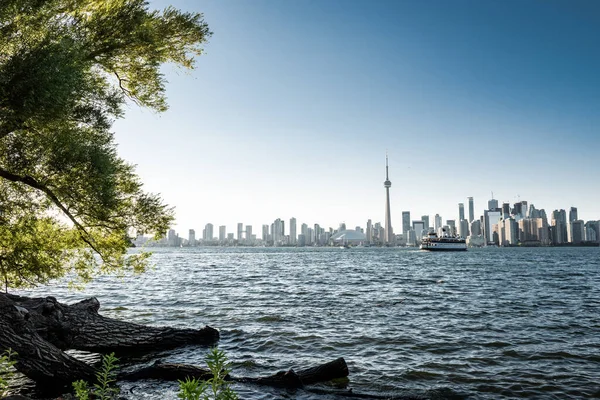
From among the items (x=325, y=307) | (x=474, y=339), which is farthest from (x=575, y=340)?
(x=325, y=307)

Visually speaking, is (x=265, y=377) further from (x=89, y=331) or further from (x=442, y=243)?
(x=442, y=243)

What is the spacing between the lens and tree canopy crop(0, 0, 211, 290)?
9.26 metres

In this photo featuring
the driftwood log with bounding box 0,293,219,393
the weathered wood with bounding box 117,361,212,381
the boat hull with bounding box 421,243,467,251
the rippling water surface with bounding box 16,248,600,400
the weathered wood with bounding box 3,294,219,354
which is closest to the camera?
the driftwood log with bounding box 0,293,219,393

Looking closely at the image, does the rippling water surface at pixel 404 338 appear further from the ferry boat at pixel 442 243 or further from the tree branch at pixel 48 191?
the ferry boat at pixel 442 243

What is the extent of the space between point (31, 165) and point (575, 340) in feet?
66.9

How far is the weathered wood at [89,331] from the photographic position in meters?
11.5

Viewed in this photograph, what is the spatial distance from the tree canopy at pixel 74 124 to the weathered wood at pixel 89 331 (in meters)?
1.47

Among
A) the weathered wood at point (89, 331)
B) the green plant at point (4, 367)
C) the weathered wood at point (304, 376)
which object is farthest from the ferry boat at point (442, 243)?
the green plant at point (4, 367)

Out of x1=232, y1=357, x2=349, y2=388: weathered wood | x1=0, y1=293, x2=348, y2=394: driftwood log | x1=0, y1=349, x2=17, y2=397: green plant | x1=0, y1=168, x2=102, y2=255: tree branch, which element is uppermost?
x1=0, y1=168, x2=102, y2=255: tree branch

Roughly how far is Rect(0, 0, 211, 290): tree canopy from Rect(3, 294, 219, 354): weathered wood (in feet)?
4.82

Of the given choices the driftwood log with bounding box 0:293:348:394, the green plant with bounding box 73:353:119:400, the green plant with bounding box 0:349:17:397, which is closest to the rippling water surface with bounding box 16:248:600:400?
the driftwood log with bounding box 0:293:348:394

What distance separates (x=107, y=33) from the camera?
39.3 ft

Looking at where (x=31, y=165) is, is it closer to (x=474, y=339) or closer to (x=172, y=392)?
(x=172, y=392)

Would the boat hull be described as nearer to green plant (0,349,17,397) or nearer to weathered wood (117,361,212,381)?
weathered wood (117,361,212,381)
